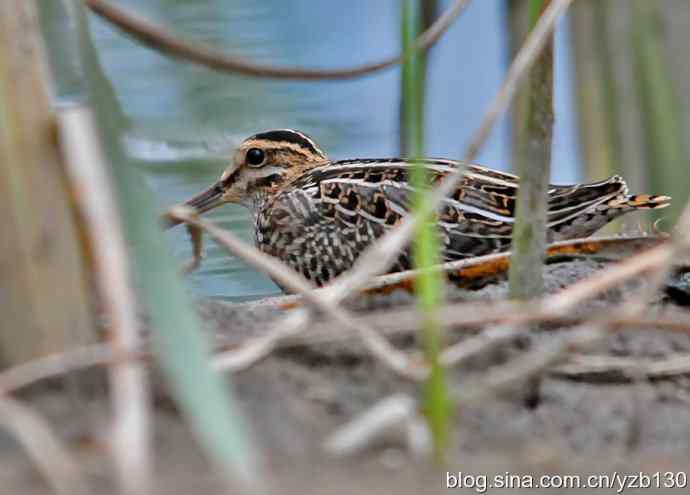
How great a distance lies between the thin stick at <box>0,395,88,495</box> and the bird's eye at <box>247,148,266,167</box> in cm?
297

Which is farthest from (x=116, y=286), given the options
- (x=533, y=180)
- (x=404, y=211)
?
(x=404, y=211)

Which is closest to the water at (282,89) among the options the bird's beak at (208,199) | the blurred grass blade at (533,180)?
the bird's beak at (208,199)

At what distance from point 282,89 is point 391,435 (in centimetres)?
467

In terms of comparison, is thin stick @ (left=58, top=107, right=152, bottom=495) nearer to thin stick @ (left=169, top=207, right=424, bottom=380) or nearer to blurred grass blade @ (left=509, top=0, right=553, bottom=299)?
thin stick @ (left=169, top=207, right=424, bottom=380)

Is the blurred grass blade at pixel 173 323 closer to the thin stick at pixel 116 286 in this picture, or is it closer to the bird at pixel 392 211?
the thin stick at pixel 116 286

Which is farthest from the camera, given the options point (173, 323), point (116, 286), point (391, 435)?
point (391, 435)

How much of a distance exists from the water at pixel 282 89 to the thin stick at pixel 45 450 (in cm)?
339

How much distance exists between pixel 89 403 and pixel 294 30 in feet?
16.1

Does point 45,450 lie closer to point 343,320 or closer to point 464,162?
point 343,320

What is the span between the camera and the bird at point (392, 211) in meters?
3.89

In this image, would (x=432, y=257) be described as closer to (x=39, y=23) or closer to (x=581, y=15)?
(x=39, y=23)

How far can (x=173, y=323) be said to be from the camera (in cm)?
166

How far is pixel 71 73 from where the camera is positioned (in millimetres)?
3072

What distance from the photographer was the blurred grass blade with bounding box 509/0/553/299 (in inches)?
98.9
